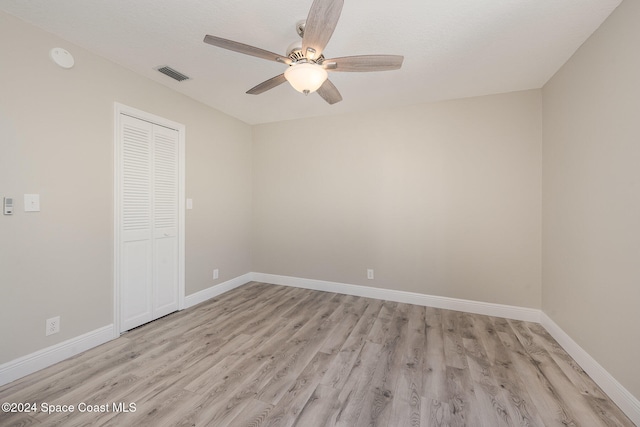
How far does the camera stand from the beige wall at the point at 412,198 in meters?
2.91

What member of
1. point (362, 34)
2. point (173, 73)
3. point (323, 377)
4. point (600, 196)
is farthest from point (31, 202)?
point (600, 196)

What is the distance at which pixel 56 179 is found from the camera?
2062mm

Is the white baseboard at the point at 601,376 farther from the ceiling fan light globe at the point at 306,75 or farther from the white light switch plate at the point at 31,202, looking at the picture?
the white light switch plate at the point at 31,202

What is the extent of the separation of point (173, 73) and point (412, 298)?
369 cm

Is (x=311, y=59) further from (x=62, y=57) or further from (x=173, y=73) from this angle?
(x=62, y=57)

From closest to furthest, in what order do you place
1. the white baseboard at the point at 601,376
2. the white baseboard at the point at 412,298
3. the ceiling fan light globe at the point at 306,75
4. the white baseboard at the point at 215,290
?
the white baseboard at the point at 601,376, the ceiling fan light globe at the point at 306,75, the white baseboard at the point at 412,298, the white baseboard at the point at 215,290

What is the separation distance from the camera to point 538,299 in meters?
2.84

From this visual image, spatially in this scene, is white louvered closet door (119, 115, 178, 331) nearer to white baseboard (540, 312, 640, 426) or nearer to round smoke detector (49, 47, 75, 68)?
round smoke detector (49, 47, 75, 68)

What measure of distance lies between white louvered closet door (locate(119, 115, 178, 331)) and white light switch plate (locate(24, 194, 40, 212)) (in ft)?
1.91

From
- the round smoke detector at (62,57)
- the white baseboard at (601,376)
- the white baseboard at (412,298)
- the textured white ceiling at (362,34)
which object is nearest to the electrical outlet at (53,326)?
the round smoke detector at (62,57)

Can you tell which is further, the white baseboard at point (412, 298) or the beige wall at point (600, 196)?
the white baseboard at point (412, 298)

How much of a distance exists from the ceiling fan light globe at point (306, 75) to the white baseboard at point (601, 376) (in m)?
2.71

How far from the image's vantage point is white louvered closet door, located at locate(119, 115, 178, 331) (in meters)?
2.55

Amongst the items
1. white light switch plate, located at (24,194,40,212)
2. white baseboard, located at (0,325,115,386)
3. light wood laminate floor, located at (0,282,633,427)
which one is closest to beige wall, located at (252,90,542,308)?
light wood laminate floor, located at (0,282,633,427)
